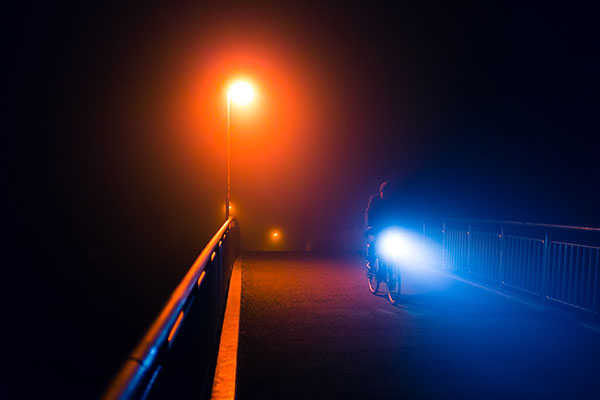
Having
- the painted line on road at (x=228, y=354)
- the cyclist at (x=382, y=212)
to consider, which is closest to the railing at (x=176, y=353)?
the painted line on road at (x=228, y=354)

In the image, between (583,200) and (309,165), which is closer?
(309,165)

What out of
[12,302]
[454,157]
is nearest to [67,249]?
A: [12,302]

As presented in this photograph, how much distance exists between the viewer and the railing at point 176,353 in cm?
130

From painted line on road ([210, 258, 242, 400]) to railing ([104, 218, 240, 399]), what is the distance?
0.11 m

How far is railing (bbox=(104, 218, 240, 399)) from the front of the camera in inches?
51.2

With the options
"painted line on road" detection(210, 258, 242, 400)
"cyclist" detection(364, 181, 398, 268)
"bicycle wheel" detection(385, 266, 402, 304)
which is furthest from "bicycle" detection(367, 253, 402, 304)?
"painted line on road" detection(210, 258, 242, 400)

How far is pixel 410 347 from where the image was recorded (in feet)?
16.8

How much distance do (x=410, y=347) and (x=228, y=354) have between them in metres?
2.16

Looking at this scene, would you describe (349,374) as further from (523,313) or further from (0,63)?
(0,63)

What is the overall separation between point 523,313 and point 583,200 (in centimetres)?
4491

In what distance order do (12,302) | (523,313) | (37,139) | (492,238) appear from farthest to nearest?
(37,139) < (12,302) < (492,238) < (523,313)

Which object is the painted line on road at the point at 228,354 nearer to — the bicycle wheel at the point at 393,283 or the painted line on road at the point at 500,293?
the bicycle wheel at the point at 393,283

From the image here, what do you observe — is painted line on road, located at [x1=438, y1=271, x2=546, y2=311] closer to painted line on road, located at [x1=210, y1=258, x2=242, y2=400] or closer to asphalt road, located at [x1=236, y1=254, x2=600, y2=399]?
asphalt road, located at [x1=236, y1=254, x2=600, y2=399]

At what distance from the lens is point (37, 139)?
169250 mm
